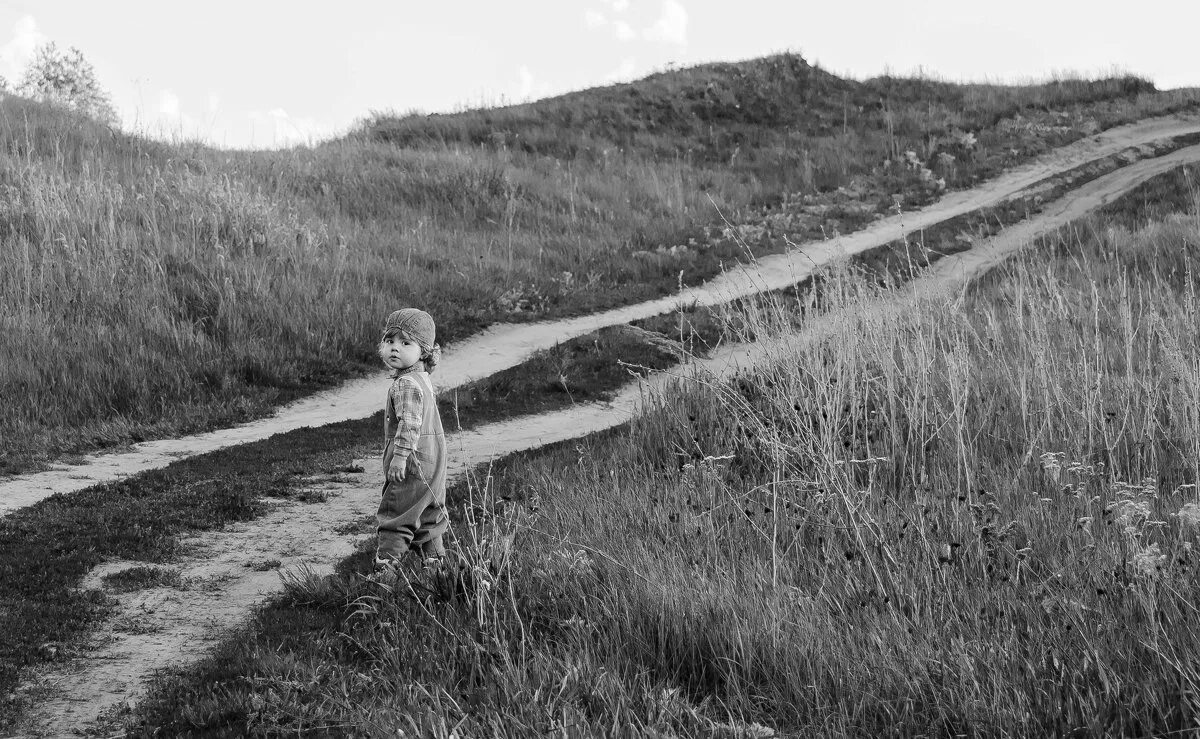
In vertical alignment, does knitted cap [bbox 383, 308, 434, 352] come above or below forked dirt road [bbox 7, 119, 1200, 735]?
above

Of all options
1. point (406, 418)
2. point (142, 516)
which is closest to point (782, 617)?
point (406, 418)

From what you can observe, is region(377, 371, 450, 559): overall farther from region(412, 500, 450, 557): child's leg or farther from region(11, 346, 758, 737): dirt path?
region(11, 346, 758, 737): dirt path

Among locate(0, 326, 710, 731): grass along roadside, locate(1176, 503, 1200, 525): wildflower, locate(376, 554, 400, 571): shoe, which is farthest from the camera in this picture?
locate(376, 554, 400, 571): shoe

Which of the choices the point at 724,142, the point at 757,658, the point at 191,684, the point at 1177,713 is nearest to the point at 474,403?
the point at 191,684

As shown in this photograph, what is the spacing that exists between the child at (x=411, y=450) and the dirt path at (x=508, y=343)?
242 cm

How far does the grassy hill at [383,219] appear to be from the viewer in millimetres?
9125

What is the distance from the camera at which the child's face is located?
4.94m

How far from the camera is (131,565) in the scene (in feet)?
17.3

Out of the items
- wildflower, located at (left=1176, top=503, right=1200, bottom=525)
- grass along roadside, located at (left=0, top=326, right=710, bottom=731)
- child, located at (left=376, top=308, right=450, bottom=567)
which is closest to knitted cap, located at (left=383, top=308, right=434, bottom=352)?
child, located at (left=376, top=308, right=450, bottom=567)

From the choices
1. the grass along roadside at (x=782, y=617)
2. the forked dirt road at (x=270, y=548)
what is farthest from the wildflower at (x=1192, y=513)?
the forked dirt road at (x=270, y=548)

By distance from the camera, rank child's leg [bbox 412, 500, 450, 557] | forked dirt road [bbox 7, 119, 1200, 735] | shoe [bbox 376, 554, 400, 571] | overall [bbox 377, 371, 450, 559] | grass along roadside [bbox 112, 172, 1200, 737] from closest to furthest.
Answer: grass along roadside [bbox 112, 172, 1200, 737] < forked dirt road [bbox 7, 119, 1200, 735] < shoe [bbox 376, 554, 400, 571] < overall [bbox 377, 371, 450, 559] < child's leg [bbox 412, 500, 450, 557]

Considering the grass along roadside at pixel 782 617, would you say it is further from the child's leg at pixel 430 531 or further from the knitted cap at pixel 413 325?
the knitted cap at pixel 413 325

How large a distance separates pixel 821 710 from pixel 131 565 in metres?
3.98

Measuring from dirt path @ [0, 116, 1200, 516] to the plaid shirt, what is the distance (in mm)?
2549
